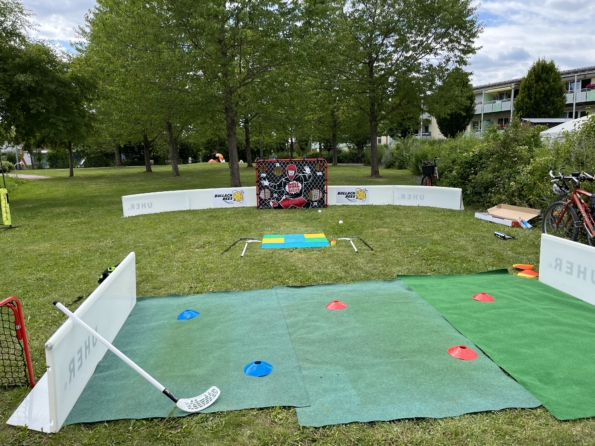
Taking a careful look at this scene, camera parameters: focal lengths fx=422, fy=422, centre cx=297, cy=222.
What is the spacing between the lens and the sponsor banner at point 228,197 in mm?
13578

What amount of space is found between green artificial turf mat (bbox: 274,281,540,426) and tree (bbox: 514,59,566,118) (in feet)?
111

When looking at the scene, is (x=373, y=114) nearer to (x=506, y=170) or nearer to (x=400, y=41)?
(x=400, y=41)

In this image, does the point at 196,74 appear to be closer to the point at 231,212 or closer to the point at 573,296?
the point at 231,212

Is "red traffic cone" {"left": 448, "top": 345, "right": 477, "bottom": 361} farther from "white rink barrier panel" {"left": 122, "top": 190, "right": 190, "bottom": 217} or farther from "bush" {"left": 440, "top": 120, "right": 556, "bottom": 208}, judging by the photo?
"white rink barrier panel" {"left": 122, "top": 190, "right": 190, "bottom": 217}

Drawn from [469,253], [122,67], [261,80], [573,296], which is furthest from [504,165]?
[122,67]

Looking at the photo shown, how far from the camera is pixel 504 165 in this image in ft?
38.1

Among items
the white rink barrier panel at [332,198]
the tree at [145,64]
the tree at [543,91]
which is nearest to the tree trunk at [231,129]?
the tree at [145,64]

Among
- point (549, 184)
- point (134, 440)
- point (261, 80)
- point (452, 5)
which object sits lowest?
point (134, 440)

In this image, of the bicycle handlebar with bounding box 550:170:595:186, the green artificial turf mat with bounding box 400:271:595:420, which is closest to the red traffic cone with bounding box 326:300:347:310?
the green artificial turf mat with bounding box 400:271:595:420

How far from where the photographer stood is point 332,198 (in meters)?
13.6

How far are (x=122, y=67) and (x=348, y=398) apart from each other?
15240 millimetres

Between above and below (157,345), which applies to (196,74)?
above

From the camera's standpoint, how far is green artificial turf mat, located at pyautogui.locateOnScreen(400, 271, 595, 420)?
10.9 feet

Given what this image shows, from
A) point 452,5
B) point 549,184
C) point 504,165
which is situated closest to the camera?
point 549,184
